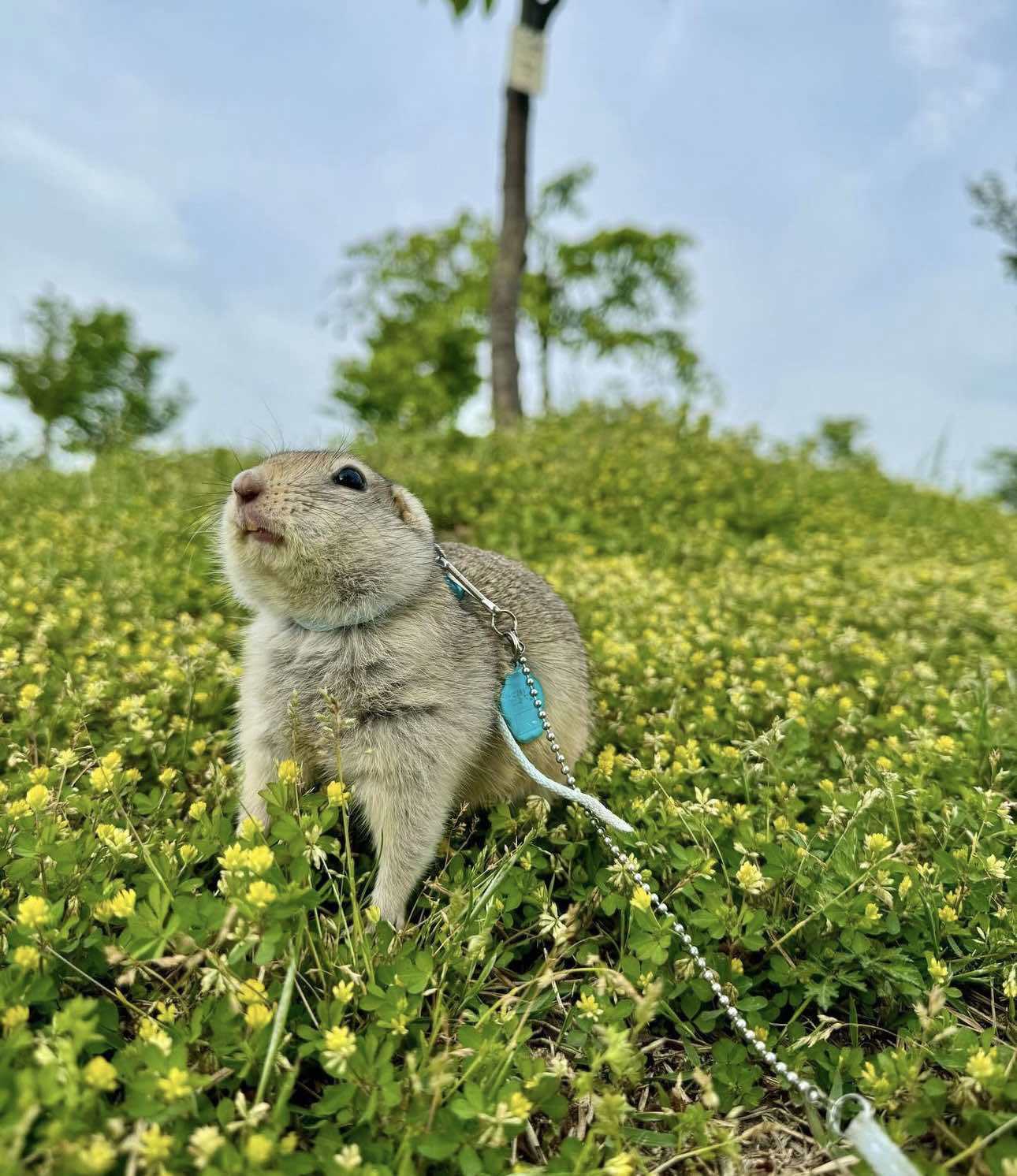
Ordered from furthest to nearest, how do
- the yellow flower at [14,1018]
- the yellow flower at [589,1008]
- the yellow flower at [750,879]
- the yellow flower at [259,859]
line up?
the yellow flower at [750,879], the yellow flower at [589,1008], the yellow flower at [259,859], the yellow flower at [14,1018]

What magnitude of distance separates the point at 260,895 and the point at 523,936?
49.8 inches

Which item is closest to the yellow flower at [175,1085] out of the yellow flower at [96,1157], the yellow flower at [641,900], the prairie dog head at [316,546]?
the yellow flower at [96,1157]

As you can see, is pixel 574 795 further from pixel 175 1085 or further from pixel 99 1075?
pixel 99 1075

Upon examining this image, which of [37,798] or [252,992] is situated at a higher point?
[37,798]

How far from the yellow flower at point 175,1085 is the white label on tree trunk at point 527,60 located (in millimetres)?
15869

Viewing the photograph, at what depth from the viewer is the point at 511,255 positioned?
49.7 ft

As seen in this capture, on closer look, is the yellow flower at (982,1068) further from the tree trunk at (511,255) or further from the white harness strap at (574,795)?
the tree trunk at (511,255)

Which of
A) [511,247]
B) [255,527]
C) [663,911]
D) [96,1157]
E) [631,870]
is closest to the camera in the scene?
[96,1157]

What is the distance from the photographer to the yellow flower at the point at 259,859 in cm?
219

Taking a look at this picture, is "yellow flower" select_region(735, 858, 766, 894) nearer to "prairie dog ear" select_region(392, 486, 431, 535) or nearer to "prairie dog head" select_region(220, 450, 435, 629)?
"prairie dog head" select_region(220, 450, 435, 629)

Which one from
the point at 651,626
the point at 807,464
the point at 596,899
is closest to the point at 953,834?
the point at 596,899

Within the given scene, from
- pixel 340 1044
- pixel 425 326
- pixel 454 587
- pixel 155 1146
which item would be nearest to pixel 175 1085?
pixel 155 1146

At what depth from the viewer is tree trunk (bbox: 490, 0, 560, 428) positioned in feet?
47.9

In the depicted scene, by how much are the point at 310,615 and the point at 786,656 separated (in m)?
3.39
